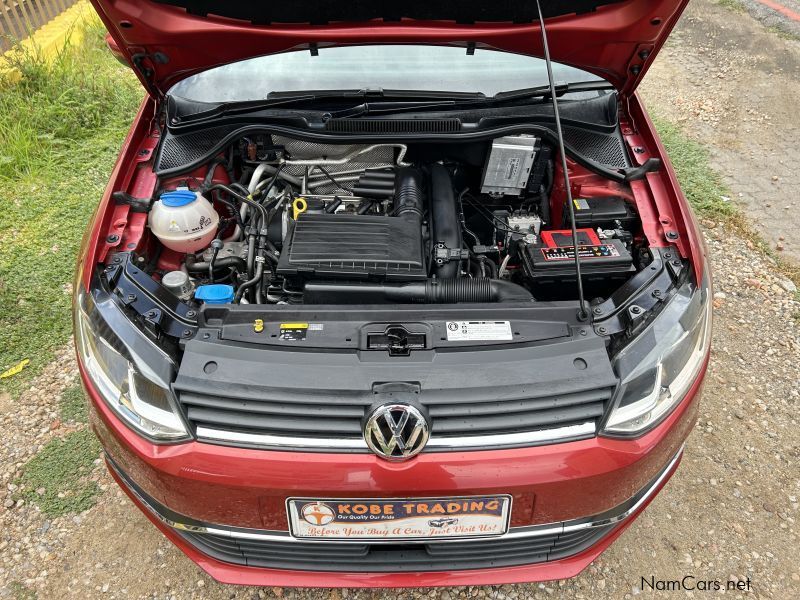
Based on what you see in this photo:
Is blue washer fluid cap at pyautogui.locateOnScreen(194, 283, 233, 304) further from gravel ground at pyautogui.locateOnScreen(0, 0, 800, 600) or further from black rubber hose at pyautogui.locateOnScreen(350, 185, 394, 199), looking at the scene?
gravel ground at pyautogui.locateOnScreen(0, 0, 800, 600)

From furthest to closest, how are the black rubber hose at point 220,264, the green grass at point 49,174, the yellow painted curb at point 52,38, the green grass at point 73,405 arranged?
the yellow painted curb at point 52,38, the green grass at point 49,174, the green grass at point 73,405, the black rubber hose at point 220,264

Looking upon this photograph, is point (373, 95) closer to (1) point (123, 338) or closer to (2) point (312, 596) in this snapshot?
(1) point (123, 338)

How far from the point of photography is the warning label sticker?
1.62 metres

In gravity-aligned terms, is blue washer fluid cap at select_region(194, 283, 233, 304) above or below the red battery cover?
above

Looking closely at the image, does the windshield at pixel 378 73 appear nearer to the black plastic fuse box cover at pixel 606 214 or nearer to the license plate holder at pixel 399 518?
the black plastic fuse box cover at pixel 606 214

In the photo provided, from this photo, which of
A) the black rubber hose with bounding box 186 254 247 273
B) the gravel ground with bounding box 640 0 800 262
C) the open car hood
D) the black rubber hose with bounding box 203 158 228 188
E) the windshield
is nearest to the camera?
the open car hood

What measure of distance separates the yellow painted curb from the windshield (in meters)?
3.39

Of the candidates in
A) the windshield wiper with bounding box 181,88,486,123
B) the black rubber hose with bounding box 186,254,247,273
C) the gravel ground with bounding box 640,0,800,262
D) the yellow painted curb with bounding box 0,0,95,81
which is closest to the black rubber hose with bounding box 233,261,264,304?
the black rubber hose with bounding box 186,254,247,273

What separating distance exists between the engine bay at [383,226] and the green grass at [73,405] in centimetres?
97

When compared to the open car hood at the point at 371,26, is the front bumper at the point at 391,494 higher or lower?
lower

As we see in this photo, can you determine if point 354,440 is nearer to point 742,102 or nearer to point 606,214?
point 606,214

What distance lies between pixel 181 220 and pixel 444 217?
926 mm

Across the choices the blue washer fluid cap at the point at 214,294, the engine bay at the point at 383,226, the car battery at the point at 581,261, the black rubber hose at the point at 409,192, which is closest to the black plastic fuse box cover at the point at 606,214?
the engine bay at the point at 383,226

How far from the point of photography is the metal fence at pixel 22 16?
203 inches
